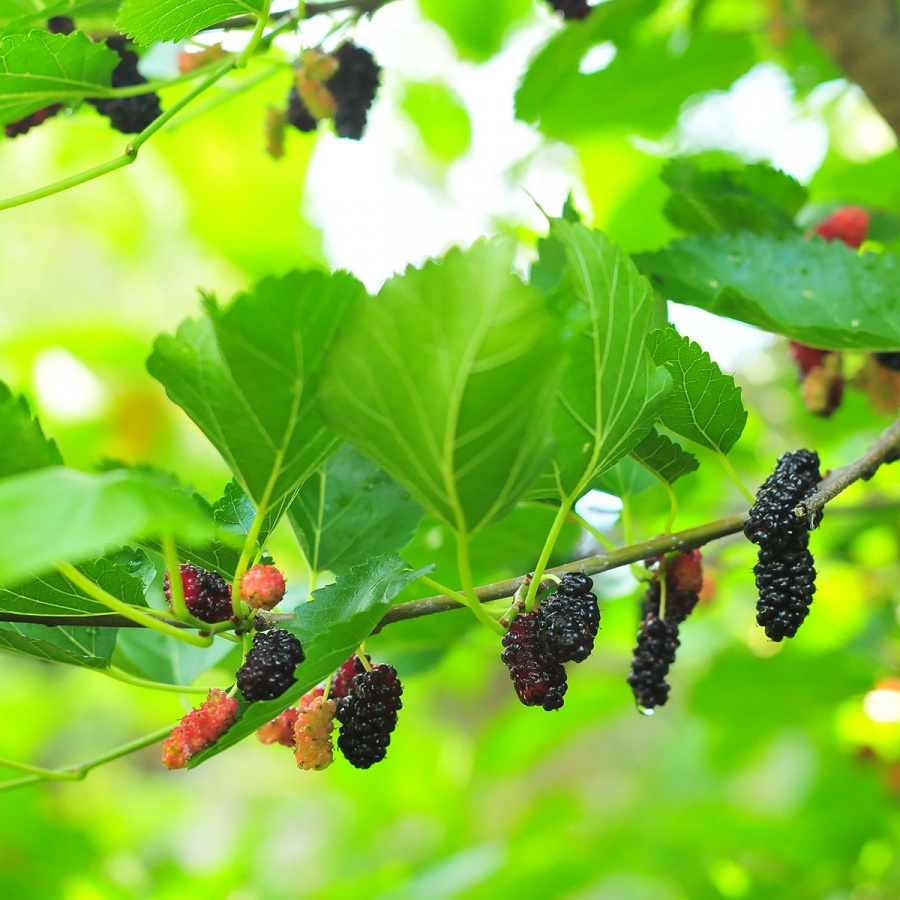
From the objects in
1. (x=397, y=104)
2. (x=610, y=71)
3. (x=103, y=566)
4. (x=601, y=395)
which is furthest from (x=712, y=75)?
(x=103, y=566)

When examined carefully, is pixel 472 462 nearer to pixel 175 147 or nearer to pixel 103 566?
pixel 103 566

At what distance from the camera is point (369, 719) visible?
50cm

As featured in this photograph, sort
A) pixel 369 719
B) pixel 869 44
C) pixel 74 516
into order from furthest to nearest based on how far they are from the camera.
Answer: pixel 869 44 → pixel 369 719 → pixel 74 516

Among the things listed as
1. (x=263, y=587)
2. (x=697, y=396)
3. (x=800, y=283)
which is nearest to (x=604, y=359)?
(x=697, y=396)

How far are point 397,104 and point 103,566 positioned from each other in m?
1.45

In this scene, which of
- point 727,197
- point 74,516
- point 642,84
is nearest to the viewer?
point 74,516

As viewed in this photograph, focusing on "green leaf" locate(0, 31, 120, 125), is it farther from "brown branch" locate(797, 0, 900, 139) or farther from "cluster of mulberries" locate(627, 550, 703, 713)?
"brown branch" locate(797, 0, 900, 139)

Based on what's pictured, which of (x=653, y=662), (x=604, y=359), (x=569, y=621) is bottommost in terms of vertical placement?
(x=653, y=662)

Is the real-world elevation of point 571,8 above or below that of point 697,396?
above

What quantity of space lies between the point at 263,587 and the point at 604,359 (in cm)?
20

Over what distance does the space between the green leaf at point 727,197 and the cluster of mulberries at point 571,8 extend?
187 mm

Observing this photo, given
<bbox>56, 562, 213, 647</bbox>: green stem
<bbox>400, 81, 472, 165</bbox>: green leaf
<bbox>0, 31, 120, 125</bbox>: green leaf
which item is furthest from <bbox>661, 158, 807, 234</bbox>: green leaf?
<bbox>400, 81, 472, 165</bbox>: green leaf

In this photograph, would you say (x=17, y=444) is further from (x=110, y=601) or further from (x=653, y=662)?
(x=653, y=662)

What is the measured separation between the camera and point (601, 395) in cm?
44
